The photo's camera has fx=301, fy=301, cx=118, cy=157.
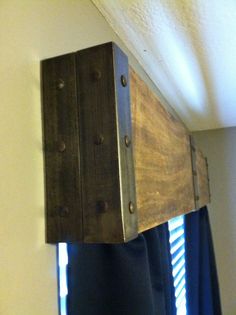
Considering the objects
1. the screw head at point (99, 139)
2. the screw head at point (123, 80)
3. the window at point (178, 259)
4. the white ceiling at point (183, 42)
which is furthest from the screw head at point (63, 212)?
the window at point (178, 259)

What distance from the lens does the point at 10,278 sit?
37 centimetres

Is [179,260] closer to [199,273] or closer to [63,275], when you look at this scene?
[199,273]

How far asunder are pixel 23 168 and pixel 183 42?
755 millimetres

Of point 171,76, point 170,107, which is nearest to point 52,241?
point 171,76

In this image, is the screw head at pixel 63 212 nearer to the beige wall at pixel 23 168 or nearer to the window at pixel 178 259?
the beige wall at pixel 23 168

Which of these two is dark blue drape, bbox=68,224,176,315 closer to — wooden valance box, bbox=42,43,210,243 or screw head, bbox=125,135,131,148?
wooden valance box, bbox=42,43,210,243

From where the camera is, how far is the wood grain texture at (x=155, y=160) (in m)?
0.53

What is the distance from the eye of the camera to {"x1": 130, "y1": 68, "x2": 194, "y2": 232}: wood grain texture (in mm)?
531

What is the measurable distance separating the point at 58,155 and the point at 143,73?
0.81 metres

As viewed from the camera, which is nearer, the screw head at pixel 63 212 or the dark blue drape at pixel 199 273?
the screw head at pixel 63 212

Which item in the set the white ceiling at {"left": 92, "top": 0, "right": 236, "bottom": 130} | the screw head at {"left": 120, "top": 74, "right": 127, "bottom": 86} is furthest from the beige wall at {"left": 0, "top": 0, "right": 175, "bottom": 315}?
the white ceiling at {"left": 92, "top": 0, "right": 236, "bottom": 130}

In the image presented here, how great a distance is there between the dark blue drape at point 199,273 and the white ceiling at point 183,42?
667 millimetres

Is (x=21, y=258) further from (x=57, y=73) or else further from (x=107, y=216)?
(x=57, y=73)

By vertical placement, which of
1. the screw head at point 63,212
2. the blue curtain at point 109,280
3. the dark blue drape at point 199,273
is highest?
the screw head at point 63,212
